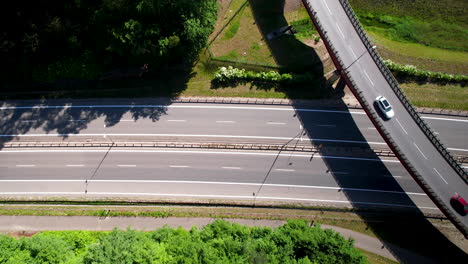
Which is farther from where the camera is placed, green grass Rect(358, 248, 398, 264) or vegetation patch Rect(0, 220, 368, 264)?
green grass Rect(358, 248, 398, 264)

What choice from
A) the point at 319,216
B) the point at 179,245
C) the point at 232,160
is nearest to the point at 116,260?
the point at 179,245

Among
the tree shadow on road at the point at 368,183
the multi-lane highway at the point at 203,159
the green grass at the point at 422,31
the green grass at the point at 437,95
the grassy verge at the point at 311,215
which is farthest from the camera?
the green grass at the point at 422,31

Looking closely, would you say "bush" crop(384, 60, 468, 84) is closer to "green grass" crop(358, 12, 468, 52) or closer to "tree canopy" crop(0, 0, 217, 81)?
"green grass" crop(358, 12, 468, 52)

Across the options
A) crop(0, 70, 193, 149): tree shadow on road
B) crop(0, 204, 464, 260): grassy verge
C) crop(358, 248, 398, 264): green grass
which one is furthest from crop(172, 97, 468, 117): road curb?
crop(358, 248, 398, 264): green grass

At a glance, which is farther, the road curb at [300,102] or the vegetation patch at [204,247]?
the road curb at [300,102]

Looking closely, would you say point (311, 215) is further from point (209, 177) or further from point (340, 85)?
point (340, 85)

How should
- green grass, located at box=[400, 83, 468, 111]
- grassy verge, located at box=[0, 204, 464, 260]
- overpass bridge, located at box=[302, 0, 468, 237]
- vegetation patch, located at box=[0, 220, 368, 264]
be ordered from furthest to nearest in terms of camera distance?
green grass, located at box=[400, 83, 468, 111] → grassy verge, located at box=[0, 204, 464, 260] → overpass bridge, located at box=[302, 0, 468, 237] → vegetation patch, located at box=[0, 220, 368, 264]

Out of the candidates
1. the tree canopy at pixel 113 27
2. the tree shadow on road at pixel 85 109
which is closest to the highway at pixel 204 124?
the tree shadow on road at pixel 85 109

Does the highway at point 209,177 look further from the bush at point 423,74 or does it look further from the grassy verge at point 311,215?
the bush at point 423,74
